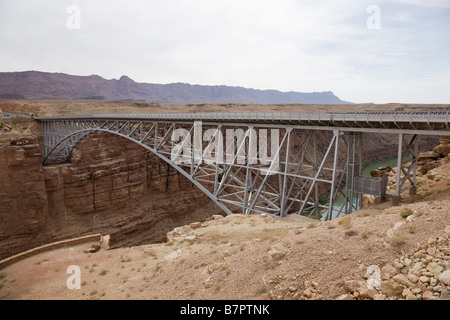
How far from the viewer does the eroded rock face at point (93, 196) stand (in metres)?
27.0

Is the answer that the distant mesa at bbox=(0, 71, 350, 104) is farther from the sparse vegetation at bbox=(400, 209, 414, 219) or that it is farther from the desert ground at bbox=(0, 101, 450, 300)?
the sparse vegetation at bbox=(400, 209, 414, 219)

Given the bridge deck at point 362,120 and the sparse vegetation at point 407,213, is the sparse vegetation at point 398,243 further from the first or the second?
the bridge deck at point 362,120

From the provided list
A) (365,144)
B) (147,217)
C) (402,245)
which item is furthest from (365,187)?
(365,144)

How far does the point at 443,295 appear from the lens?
15.4 ft

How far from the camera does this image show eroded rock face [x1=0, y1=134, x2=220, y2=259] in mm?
27031

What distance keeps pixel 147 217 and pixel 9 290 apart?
2210 centimetres

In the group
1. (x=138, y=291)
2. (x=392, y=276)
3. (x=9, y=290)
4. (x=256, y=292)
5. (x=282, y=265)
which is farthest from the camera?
(x=9, y=290)

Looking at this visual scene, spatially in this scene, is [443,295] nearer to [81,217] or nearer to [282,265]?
[282,265]

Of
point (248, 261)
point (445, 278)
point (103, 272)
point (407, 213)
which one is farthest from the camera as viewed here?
point (103, 272)

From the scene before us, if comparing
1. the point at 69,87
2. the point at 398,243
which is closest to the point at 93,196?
the point at 398,243

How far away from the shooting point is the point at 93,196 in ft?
103

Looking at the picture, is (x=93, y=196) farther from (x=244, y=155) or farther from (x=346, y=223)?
(x=346, y=223)

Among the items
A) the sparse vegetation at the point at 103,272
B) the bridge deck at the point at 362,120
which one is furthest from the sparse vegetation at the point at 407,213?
the sparse vegetation at the point at 103,272

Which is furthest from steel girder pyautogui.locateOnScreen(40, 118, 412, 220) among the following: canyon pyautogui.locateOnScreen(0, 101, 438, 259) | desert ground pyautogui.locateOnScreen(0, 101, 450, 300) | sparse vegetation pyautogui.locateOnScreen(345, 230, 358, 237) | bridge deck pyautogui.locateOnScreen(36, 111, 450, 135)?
sparse vegetation pyautogui.locateOnScreen(345, 230, 358, 237)
